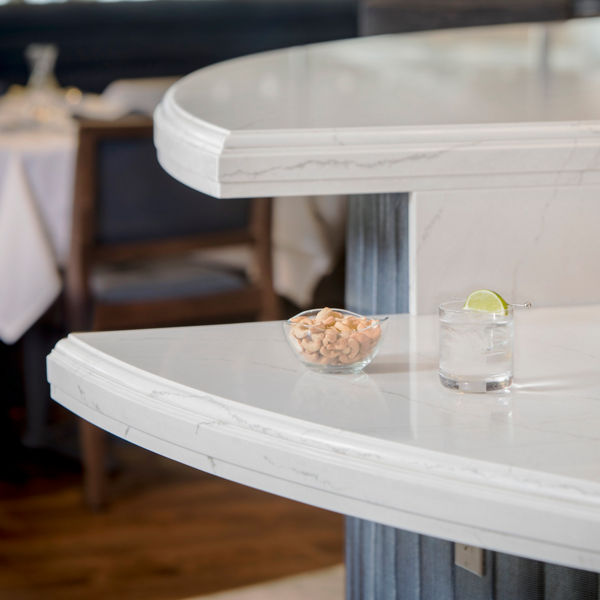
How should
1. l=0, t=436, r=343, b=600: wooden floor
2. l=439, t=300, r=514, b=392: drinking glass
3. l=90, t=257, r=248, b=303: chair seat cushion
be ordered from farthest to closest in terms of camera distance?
1. l=90, t=257, r=248, b=303: chair seat cushion
2. l=0, t=436, r=343, b=600: wooden floor
3. l=439, t=300, r=514, b=392: drinking glass

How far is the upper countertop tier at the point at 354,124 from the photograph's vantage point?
114 centimetres

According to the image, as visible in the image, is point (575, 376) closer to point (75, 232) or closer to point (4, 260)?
point (75, 232)

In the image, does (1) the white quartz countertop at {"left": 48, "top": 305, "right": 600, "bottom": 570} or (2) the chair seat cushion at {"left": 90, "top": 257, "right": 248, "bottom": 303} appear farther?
(2) the chair seat cushion at {"left": 90, "top": 257, "right": 248, "bottom": 303}

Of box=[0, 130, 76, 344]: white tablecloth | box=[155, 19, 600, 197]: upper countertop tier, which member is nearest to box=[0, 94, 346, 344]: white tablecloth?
box=[0, 130, 76, 344]: white tablecloth

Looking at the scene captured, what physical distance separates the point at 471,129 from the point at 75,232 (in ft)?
5.48

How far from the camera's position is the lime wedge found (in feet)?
3.32

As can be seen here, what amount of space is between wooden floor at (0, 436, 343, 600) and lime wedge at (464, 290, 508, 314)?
4.52ft

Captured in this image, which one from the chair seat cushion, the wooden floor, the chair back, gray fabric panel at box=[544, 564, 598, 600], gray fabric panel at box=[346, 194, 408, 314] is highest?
gray fabric panel at box=[346, 194, 408, 314]

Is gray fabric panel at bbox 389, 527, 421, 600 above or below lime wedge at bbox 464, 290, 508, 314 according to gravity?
below

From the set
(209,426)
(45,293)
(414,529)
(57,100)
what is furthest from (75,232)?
(414,529)

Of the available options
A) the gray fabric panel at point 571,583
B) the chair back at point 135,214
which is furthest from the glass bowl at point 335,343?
the chair back at point 135,214

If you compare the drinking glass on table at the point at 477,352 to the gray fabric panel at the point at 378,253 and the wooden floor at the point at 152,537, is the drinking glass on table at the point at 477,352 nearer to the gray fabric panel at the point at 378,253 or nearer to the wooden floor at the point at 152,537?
the gray fabric panel at the point at 378,253

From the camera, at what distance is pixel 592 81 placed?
169 cm

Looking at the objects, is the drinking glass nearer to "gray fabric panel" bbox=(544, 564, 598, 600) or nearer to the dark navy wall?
"gray fabric panel" bbox=(544, 564, 598, 600)
